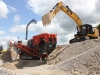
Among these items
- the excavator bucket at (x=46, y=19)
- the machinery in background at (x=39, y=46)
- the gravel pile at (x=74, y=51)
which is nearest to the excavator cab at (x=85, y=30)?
the machinery in background at (x=39, y=46)

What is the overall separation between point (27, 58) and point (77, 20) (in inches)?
335

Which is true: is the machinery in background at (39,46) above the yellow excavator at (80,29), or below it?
below

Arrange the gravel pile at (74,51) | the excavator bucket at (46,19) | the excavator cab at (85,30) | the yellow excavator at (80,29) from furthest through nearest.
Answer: the excavator cab at (85,30), the yellow excavator at (80,29), the excavator bucket at (46,19), the gravel pile at (74,51)

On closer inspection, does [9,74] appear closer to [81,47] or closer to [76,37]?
[81,47]

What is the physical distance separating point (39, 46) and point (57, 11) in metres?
4.63

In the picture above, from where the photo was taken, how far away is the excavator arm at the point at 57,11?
20.8 metres

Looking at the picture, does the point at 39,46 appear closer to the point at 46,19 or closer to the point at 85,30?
the point at 46,19

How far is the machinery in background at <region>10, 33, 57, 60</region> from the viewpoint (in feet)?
68.6

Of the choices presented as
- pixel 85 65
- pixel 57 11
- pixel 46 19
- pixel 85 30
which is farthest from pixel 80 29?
pixel 85 65

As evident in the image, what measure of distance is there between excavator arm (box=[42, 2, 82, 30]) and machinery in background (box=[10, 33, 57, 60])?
4.87 feet

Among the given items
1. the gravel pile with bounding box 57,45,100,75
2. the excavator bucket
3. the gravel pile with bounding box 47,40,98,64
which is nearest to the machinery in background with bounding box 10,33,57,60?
the excavator bucket

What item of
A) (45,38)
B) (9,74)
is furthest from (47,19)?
(9,74)

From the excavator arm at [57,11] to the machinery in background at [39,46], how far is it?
58.4 inches

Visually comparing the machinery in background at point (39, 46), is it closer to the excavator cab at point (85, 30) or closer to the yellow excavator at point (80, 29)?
the yellow excavator at point (80, 29)
